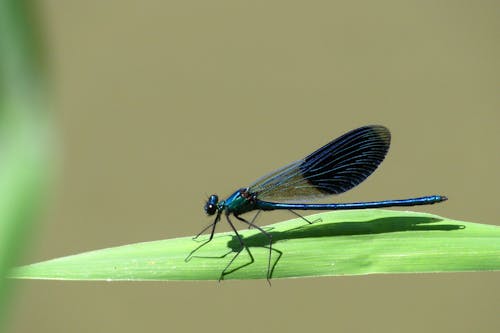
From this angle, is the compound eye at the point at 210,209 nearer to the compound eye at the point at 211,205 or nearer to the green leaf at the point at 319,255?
the compound eye at the point at 211,205

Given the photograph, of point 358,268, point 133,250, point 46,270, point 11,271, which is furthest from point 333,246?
point 11,271

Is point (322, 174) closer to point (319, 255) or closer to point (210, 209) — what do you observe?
point (210, 209)

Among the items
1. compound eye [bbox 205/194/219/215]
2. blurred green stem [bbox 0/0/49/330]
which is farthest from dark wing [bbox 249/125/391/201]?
blurred green stem [bbox 0/0/49/330]

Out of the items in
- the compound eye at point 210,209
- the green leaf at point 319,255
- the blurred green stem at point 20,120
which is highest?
the blurred green stem at point 20,120

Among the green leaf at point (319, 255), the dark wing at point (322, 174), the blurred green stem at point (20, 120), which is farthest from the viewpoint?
the dark wing at point (322, 174)

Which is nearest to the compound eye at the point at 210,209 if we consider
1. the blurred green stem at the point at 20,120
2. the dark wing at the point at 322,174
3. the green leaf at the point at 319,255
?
the dark wing at the point at 322,174

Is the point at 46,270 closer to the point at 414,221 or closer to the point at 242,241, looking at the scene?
the point at 242,241

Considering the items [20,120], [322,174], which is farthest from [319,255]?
[20,120]
